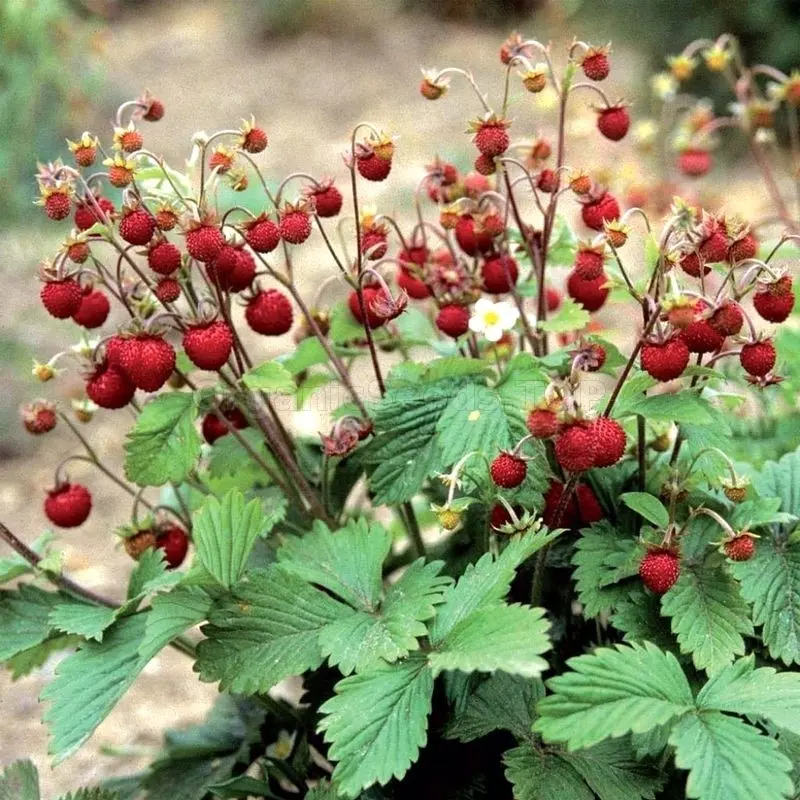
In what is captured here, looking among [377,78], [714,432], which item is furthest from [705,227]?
[377,78]

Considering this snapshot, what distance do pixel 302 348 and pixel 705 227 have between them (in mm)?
636

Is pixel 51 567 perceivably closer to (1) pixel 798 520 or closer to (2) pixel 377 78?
(1) pixel 798 520

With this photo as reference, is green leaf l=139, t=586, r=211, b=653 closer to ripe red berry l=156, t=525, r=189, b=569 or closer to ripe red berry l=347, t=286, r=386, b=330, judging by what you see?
ripe red berry l=156, t=525, r=189, b=569

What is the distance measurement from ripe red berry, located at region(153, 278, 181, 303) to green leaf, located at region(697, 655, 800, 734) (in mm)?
772

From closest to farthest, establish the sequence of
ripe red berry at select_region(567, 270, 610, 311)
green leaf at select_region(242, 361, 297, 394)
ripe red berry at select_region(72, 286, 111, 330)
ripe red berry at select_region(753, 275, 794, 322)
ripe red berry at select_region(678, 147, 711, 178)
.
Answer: ripe red berry at select_region(753, 275, 794, 322)
green leaf at select_region(242, 361, 297, 394)
ripe red berry at select_region(72, 286, 111, 330)
ripe red berry at select_region(567, 270, 610, 311)
ripe red berry at select_region(678, 147, 711, 178)

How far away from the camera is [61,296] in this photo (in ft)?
4.52

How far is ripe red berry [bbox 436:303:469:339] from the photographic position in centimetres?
152

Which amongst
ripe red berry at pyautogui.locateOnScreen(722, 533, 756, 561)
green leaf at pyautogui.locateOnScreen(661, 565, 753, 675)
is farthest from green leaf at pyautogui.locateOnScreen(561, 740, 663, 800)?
ripe red berry at pyautogui.locateOnScreen(722, 533, 756, 561)

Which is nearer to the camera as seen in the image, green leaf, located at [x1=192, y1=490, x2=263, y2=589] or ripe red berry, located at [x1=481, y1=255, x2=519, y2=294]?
green leaf, located at [x1=192, y1=490, x2=263, y2=589]

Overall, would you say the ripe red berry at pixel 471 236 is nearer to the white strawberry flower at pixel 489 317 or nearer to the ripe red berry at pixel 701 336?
the white strawberry flower at pixel 489 317

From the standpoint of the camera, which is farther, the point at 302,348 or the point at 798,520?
the point at 302,348

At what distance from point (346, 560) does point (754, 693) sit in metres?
0.53

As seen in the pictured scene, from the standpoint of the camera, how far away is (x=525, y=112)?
20.7ft

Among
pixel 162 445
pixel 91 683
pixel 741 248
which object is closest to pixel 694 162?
pixel 741 248
